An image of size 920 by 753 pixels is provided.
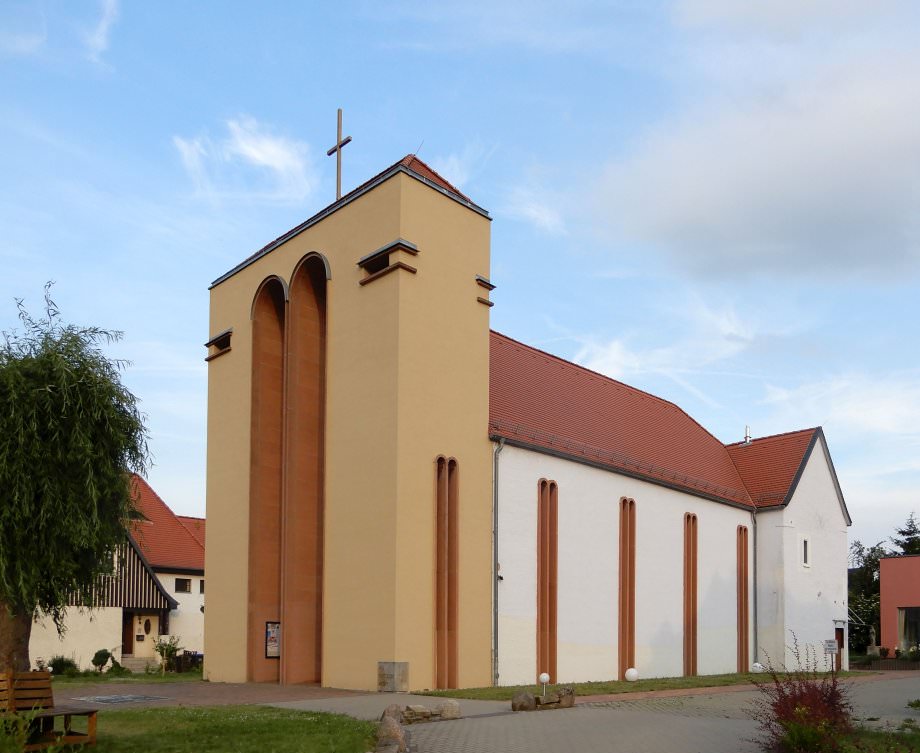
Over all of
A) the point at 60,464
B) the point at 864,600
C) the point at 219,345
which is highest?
the point at 219,345

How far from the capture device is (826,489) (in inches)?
1561

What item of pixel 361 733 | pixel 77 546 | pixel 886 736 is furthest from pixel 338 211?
pixel 886 736

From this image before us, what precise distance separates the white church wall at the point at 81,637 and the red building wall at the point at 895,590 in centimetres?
3558

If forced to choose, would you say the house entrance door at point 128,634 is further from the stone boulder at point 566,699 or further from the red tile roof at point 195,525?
the stone boulder at point 566,699

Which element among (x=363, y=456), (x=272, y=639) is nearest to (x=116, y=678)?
(x=272, y=639)

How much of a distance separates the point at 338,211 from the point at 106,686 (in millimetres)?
12819

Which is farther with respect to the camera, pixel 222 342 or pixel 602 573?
pixel 222 342

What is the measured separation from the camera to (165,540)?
137 ft

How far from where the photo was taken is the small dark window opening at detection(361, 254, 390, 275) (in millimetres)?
23359

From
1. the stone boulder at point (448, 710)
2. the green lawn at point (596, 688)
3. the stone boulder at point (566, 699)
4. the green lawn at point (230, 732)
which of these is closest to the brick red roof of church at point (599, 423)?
the green lawn at point (596, 688)

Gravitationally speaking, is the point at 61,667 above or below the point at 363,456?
below

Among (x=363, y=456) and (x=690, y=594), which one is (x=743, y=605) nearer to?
(x=690, y=594)

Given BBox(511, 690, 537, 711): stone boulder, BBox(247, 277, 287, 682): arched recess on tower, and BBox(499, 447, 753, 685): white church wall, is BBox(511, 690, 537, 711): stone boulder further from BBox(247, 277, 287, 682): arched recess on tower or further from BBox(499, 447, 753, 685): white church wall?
BBox(247, 277, 287, 682): arched recess on tower

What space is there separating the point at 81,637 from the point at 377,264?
19542mm
